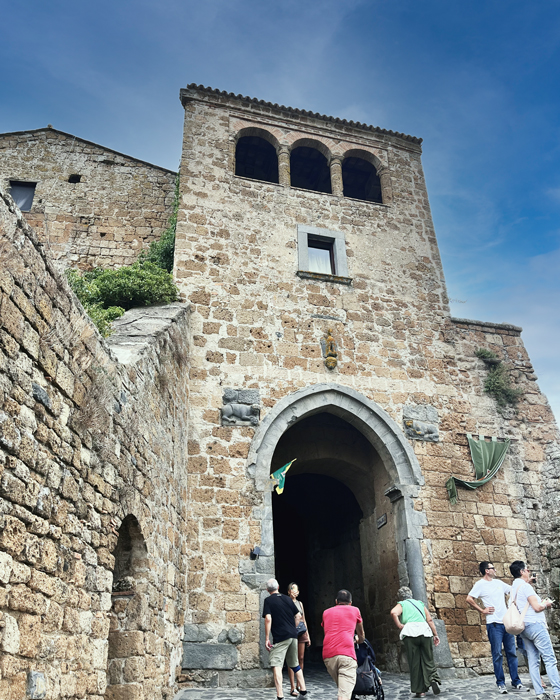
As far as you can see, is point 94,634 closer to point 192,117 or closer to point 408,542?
point 408,542

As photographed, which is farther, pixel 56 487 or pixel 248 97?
pixel 248 97

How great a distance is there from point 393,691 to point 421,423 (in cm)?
391

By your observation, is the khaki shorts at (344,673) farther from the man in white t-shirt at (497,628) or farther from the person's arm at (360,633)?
the man in white t-shirt at (497,628)

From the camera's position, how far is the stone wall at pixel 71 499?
3.03m

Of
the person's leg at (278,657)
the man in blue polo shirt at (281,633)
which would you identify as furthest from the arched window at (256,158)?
the person's leg at (278,657)

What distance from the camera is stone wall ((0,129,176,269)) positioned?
37.7 feet

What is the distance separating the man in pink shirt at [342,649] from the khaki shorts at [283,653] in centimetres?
68

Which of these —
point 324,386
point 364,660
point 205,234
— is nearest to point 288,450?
point 324,386

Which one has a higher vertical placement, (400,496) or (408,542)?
(400,496)

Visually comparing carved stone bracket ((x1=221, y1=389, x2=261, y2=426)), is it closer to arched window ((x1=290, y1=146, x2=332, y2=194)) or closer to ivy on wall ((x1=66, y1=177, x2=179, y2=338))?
ivy on wall ((x1=66, y1=177, x2=179, y2=338))

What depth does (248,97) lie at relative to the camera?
39.1ft

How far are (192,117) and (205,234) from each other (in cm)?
292

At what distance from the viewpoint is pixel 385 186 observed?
12.2 metres

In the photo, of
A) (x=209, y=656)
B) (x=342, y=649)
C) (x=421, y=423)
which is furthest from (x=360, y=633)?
(x=421, y=423)
